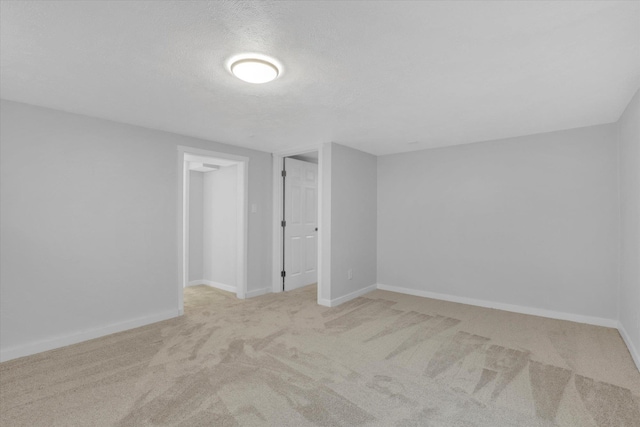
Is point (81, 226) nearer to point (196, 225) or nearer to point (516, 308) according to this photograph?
point (196, 225)

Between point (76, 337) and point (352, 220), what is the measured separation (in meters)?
3.55

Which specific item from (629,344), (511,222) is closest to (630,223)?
(629,344)

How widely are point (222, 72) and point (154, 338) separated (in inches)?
105

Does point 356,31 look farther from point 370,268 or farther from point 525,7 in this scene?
point 370,268

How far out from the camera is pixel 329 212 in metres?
4.23

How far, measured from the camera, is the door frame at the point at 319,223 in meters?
4.25

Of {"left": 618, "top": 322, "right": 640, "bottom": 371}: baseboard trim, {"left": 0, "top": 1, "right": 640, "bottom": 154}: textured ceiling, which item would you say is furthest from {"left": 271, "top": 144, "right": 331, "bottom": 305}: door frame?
{"left": 618, "top": 322, "right": 640, "bottom": 371}: baseboard trim

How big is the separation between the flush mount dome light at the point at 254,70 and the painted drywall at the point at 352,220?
7.15 ft

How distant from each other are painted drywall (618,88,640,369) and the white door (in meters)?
4.09

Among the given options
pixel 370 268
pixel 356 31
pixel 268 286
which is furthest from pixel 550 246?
pixel 268 286

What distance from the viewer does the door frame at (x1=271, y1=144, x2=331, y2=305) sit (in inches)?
167

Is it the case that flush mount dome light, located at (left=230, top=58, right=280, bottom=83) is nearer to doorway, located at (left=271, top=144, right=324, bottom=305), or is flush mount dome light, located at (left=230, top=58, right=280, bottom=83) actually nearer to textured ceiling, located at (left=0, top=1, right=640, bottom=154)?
textured ceiling, located at (left=0, top=1, right=640, bottom=154)

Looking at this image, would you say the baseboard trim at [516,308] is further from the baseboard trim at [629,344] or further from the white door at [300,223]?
the white door at [300,223]

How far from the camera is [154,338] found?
122 inches
